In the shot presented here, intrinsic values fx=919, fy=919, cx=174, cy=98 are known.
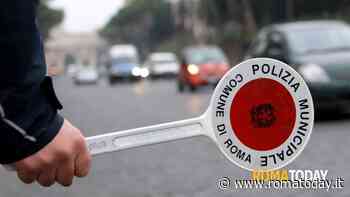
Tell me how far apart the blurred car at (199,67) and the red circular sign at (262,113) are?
23121 millimetres

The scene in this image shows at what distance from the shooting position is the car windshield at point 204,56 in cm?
2827

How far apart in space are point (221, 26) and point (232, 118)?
66.4 m

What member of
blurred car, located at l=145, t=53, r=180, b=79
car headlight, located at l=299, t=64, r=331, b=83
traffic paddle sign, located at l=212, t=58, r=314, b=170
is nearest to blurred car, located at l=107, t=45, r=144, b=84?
blurred car, located at l=145, t=53, r=180, b=79

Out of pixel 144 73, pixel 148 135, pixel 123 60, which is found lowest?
pixel 123 60

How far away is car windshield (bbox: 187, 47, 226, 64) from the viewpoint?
92.7 ft

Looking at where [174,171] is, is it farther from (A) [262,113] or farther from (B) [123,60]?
(B) [123,60]

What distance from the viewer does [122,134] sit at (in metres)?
1.61

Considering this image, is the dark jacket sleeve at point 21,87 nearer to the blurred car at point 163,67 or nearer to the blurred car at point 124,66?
the blurred car at point 124,66

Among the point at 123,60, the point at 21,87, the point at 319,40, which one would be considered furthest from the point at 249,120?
the point at 123,60

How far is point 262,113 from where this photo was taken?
159 centimetres

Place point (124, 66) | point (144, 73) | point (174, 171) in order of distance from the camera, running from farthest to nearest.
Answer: point (124, 66)
point (144, 73)
point (174, 171)

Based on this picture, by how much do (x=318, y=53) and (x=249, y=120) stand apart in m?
11.0

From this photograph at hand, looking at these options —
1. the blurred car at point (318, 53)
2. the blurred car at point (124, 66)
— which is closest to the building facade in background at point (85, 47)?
the blurred car at point (124, 66)

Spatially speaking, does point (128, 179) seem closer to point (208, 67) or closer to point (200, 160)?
point (200, 160)
